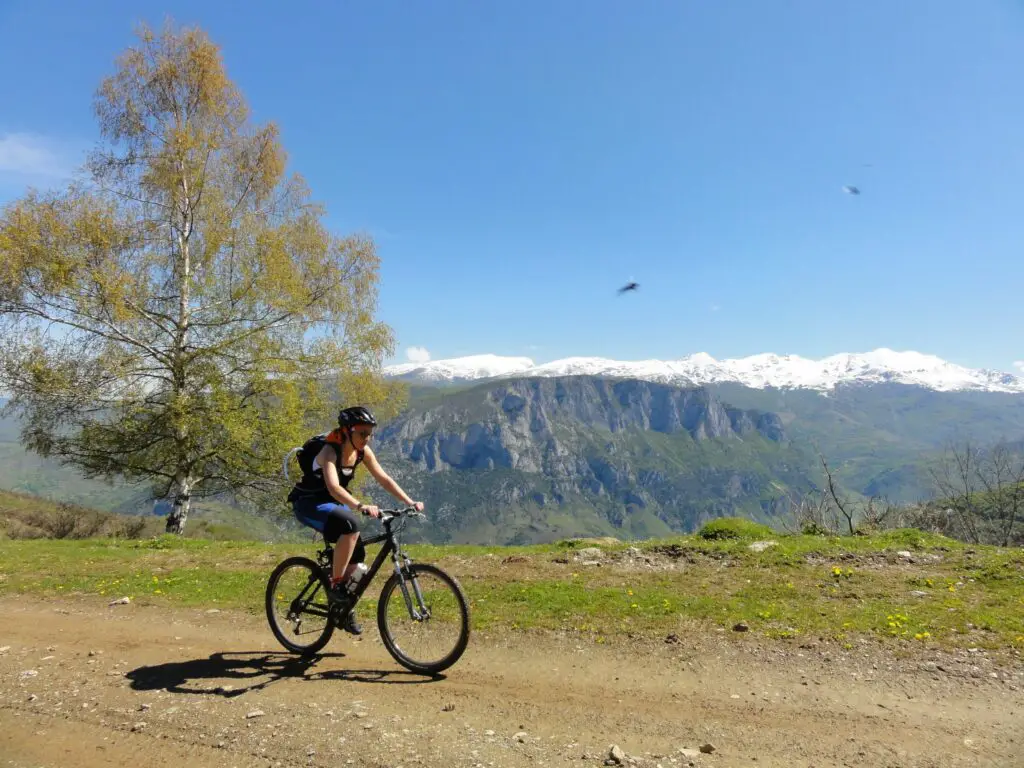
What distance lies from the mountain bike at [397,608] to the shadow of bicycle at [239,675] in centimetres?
28

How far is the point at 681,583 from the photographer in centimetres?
1215

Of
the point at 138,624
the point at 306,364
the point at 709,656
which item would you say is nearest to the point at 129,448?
the point at 306,364

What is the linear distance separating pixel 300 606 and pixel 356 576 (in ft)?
4.37

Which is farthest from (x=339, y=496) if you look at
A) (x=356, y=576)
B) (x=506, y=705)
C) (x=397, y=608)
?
(x=506, y=705)

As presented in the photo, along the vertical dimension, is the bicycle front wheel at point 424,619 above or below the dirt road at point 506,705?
above

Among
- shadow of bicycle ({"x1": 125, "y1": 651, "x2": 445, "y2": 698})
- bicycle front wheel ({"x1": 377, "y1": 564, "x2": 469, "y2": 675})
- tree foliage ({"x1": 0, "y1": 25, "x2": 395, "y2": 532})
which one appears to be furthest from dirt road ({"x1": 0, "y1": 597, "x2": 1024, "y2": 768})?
tree foliage ({"x1": 0, "y1": 25, "x2": 395, "y2": 532})

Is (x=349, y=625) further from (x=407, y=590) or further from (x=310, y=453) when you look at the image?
(x=310, y=453)

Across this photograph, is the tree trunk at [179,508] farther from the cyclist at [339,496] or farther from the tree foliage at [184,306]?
the cyclist at [339,496]

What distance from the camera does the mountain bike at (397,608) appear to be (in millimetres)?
7605

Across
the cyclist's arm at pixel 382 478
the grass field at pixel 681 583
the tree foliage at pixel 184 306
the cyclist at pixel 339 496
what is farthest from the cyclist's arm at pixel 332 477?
the tree foliage at pixel 184 306

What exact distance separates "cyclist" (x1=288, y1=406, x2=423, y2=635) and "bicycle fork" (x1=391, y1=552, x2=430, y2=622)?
0.70 meters

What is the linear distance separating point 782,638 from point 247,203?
91.8 ft

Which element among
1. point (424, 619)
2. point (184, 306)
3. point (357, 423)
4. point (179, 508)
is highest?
point (184, 306)

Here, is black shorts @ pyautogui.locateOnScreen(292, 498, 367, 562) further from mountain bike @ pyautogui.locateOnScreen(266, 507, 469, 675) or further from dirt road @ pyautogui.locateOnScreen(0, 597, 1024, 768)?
dirt road @ pyautogui.locateOnScreen(0, 597, 1024, 768)
